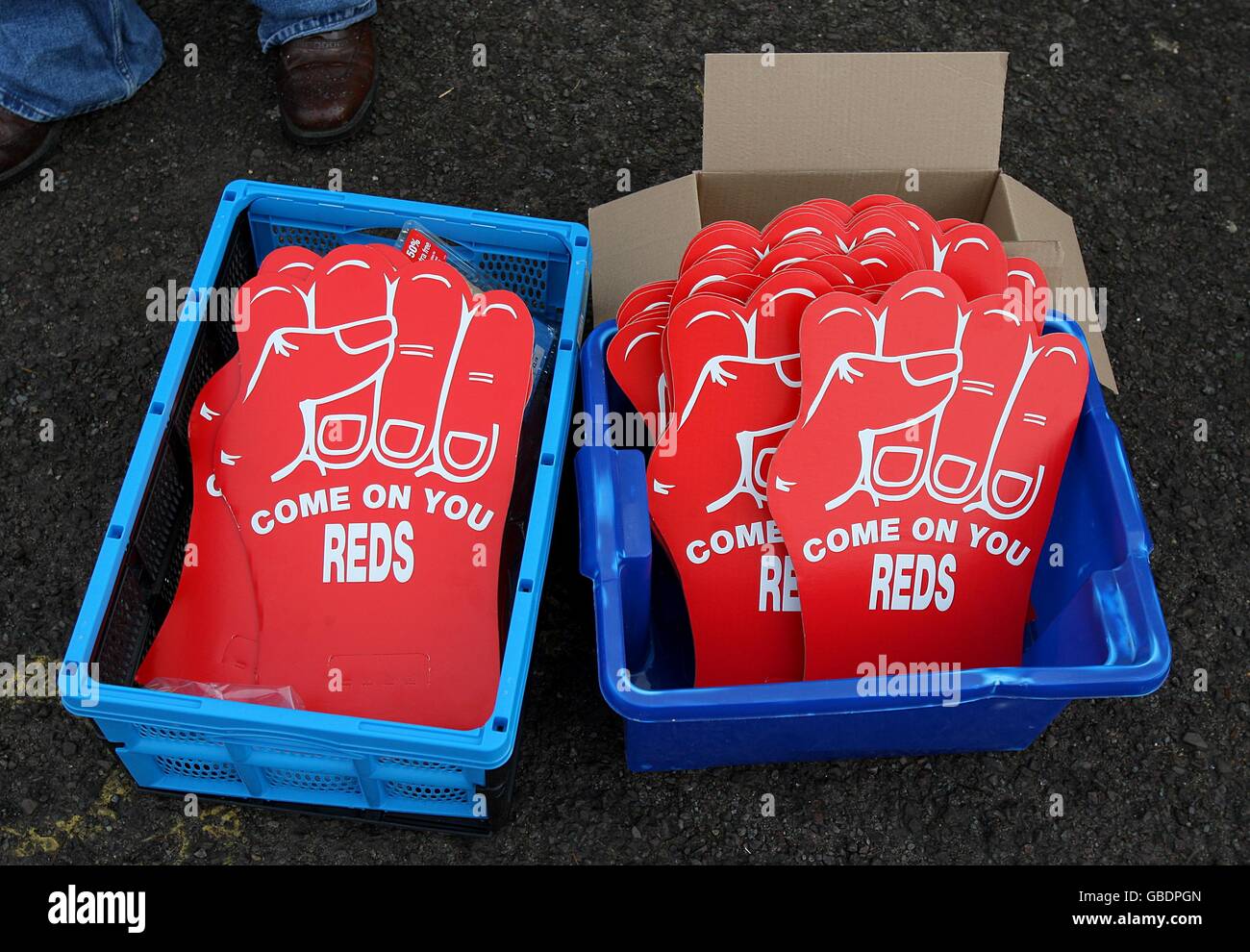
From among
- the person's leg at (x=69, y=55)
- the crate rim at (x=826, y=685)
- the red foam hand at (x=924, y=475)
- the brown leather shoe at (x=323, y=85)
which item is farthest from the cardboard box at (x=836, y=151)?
the person's leg at (x=69, y=55)

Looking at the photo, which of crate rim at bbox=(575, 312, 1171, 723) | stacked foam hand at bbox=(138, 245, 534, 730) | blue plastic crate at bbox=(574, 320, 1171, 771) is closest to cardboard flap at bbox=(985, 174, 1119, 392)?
blue plastic crate at bbox=(574, 320, 1171, 771)

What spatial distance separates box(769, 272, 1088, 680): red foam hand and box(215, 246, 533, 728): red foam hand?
357mm

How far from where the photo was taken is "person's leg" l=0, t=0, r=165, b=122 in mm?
1793

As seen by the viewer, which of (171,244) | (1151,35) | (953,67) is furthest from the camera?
(1151,35)

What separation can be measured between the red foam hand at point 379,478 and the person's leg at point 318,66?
574mm

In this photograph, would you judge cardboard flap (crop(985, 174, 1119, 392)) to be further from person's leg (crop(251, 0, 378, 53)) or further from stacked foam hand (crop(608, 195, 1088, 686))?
person's leg (crop(251, 0, 378, 53))

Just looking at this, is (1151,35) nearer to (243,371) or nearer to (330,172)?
(330,172)

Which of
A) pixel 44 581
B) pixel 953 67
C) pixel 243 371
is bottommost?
pixel 44 581

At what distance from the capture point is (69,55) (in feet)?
6.06

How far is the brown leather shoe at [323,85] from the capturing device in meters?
1.90

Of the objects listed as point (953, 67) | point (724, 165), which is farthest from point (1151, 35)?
point (724, 165)

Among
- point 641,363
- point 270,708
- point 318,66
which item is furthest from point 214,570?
point 318,66

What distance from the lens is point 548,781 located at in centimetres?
146

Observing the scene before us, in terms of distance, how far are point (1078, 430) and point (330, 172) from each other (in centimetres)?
121
